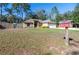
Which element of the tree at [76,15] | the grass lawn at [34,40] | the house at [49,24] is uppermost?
the tree at [76,15]

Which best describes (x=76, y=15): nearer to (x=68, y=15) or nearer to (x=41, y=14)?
(x=68, y=15)

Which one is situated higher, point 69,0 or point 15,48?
point 69,0

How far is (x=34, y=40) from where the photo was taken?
4879 millimetres

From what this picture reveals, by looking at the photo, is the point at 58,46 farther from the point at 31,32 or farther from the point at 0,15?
the point at 0,15

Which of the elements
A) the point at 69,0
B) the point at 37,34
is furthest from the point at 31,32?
the point at 69,0

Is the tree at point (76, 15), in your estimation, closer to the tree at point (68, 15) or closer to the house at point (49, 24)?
the tree at point (68, 15)

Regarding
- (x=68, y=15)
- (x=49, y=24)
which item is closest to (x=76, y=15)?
(x=68, y=15)

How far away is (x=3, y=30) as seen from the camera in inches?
192

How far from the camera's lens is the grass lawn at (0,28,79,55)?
485 centimetres

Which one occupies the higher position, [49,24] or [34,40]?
[49,24]

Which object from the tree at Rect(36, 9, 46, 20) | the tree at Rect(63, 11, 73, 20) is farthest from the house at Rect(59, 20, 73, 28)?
the tree at Rect(36, 9, 46, 20)

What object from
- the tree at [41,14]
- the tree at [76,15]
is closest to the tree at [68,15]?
the tree at [76,15]

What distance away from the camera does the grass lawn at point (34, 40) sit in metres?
4.85
